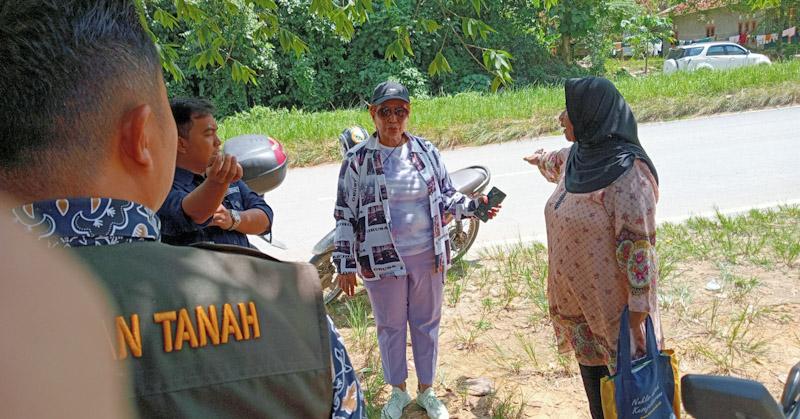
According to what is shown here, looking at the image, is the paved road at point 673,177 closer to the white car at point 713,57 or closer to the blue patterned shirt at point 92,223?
the blue patterned shirt at point 92,223

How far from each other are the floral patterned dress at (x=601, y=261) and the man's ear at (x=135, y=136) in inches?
80.6

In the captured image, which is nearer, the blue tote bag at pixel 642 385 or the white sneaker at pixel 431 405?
the blue tote bag at pixel 642 385

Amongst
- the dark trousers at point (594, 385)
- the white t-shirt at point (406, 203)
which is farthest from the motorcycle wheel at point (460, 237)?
the dark trousers at point (594, 385)

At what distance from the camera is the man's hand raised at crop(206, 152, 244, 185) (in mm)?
2258

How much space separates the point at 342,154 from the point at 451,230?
3.91 feet

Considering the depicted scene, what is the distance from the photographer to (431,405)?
135 inches

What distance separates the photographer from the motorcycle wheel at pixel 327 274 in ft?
15.4

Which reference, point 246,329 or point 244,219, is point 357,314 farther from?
point 246,329

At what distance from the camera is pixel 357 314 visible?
4496mm

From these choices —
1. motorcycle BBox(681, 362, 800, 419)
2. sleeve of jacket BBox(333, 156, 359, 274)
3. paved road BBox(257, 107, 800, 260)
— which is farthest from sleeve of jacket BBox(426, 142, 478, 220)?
paved road BBox(257, 107, 800, 260)

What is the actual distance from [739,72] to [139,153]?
15512 mm

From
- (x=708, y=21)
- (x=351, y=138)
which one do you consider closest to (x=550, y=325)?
(x=351, y=138)

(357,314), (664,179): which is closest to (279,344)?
(357,314)

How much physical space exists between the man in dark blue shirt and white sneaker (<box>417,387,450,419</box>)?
1.31 meters
